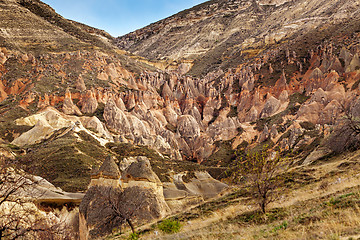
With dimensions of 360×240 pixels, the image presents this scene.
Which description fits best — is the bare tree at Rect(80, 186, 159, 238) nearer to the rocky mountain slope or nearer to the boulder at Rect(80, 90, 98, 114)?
Result: the rocky mountain slope

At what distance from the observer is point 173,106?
112 meters

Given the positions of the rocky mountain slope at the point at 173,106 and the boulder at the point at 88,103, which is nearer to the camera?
the rocky mountain slope at the point at 173,106

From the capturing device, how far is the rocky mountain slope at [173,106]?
4200 cm

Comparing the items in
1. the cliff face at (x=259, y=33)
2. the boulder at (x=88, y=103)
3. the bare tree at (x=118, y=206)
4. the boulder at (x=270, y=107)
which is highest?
the cliff face at (x=259, y=33)

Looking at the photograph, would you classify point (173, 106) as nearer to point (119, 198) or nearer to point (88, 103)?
point (88, 103)

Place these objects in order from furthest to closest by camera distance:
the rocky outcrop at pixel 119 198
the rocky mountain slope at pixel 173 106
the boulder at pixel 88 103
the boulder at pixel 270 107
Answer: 1. the boulder at pixel 270 107
2. the boulder at pixel 88 103
3. the rocky mountain slope at pixel 173 106
4. the rocky outcrop at pixel 119 198

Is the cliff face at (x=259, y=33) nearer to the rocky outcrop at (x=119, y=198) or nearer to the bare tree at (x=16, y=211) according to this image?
the rocky outcrop at (x=119, y=198)

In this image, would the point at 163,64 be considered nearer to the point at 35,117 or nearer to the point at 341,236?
the point at 35,117

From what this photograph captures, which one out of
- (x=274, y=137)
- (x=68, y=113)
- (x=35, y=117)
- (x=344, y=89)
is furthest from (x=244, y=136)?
(x=35, y=117)

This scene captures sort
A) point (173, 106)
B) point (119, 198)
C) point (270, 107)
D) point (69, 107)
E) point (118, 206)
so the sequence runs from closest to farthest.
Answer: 1. point (118, 206)
2. point (119, 198)
3. point (69, 107)
4. point (270, 107)
5. point (173, 106)

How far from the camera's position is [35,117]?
223 feet

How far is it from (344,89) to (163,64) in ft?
385

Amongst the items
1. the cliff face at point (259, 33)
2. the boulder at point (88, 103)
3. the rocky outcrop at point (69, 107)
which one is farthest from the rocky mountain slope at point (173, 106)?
the cliff face at point (259, 33)

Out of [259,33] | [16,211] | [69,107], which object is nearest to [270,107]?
[69,107]
